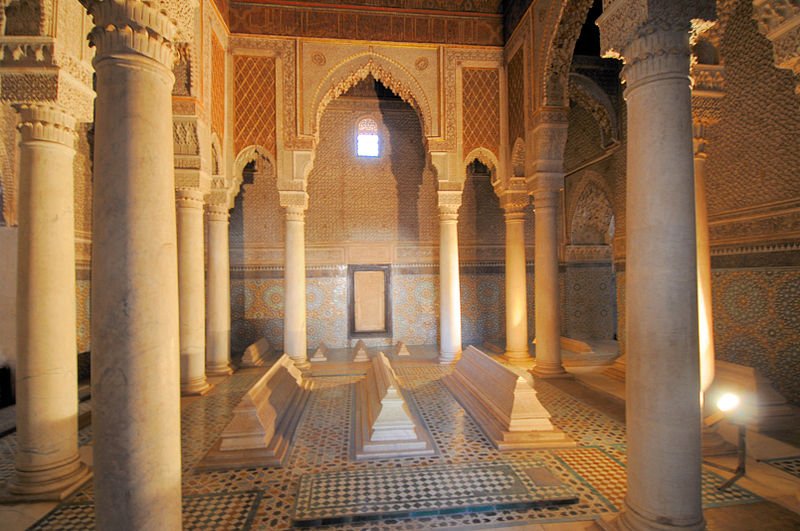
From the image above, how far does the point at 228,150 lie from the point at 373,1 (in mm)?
3572

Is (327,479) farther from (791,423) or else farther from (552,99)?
(552,99)

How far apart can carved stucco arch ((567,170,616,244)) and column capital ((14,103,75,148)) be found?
8867 millimetres

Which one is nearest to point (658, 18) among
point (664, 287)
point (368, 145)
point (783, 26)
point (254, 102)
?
point (783, 26)


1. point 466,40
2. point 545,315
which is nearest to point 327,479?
point 545,315

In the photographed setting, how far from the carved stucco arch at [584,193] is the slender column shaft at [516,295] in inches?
91.0

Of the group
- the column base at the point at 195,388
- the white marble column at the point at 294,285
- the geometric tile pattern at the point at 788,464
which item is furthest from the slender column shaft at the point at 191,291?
the geometric tile pattern at the point at 788,464

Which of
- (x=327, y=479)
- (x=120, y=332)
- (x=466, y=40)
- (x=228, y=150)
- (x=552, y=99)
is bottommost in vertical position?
(x=327, y=479)

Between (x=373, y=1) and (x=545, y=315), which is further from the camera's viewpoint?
(x=373, y=1)

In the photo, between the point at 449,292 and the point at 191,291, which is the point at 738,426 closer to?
the point at 449,292

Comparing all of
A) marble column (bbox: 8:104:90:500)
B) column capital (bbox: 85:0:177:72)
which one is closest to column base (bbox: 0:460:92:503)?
marble column (bbox: 8:104:90:500)

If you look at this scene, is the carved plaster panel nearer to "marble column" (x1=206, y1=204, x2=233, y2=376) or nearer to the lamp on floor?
"marble column" (x1=206, y1=204, x2=233, y2=376)

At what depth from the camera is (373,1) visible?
770cm

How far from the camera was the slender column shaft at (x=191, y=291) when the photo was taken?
638 centimetres

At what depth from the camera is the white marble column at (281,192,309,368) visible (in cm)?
778
